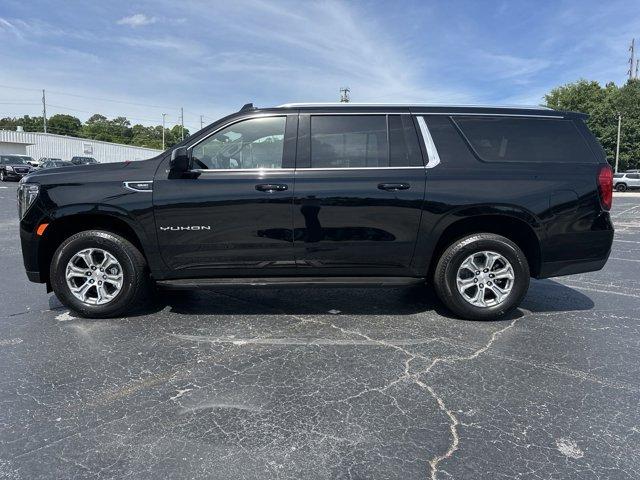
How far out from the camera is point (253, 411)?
9.18 ft

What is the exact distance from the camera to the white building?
53.5 metres

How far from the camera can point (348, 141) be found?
14.1 ft

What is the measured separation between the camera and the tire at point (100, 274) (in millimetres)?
4250

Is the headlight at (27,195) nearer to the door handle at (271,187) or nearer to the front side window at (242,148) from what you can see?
A: the front side window at (242,148)

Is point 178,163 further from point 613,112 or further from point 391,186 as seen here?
point 613,112

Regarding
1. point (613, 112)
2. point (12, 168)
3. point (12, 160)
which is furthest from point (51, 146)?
point (613, 112)

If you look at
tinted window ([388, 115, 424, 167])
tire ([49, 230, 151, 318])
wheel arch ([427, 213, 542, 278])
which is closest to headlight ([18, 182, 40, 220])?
tire ([49, 230, 151, 318])

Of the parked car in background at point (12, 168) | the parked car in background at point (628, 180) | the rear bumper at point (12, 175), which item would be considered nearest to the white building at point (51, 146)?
the parked car in background at point (12, 168)

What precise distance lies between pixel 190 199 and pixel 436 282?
243 centimetres

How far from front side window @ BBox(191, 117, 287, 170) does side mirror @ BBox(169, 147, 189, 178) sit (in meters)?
0.12

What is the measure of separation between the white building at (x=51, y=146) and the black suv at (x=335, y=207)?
175 ft

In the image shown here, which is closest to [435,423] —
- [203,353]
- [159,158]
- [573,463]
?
[573,463]

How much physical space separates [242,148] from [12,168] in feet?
112

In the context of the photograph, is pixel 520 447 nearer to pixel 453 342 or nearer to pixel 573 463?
pixel 573 463
